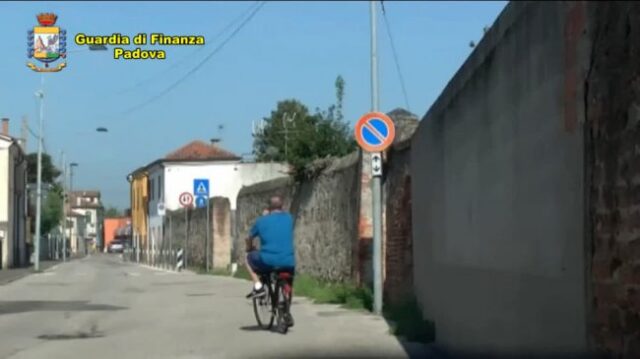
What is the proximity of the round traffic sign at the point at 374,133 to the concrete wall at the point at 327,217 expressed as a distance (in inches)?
132

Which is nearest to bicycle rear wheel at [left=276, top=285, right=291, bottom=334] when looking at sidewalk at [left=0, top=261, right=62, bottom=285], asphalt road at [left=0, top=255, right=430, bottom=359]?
asphalt road at [left=0, top=255, right=430, bottom=359]

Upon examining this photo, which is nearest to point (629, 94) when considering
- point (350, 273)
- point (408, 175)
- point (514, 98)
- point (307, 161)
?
point (514, 98)

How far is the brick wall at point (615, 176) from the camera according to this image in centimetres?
533

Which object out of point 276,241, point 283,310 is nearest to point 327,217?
point 276,241

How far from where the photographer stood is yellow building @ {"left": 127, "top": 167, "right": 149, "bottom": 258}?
242 feet

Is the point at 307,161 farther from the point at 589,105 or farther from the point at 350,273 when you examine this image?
the point at 589,105

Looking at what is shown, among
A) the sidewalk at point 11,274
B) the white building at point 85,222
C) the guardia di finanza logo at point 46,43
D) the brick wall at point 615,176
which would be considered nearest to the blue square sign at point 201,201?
the sidewalk at point 11,274

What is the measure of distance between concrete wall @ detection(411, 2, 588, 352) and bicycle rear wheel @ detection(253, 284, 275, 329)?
2573mm

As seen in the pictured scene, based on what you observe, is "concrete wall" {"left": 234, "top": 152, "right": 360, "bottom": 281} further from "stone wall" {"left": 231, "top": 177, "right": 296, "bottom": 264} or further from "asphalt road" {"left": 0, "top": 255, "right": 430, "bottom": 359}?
"asphalt road" {"left": 0, "top": 255, "right": 430, "bottom": 359}

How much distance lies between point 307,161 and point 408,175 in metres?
9.77

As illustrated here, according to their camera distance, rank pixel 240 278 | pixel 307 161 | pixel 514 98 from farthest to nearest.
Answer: pixel 240 278, pixel 307 161, pixel 514 98

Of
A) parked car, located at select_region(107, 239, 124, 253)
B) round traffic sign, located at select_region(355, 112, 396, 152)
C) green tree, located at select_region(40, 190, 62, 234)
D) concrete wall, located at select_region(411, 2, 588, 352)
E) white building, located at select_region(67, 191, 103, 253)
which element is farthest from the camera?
white building, located at select_region(67, 191, 103, 253)

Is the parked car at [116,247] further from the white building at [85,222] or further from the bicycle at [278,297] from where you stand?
the bicycle at [278,297]

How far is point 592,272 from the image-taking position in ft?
19.3
